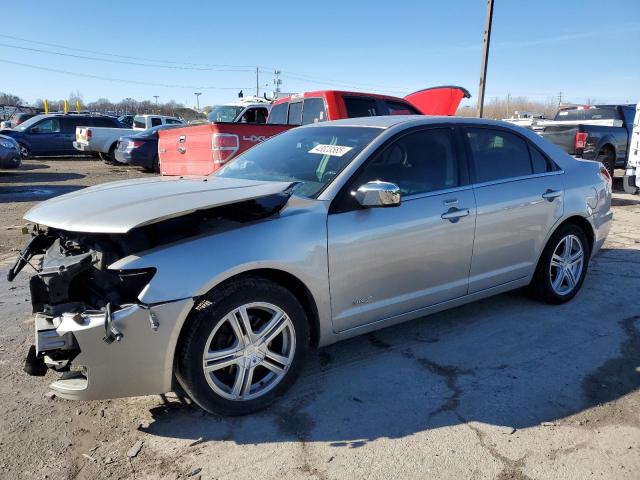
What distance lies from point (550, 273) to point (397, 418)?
238cm

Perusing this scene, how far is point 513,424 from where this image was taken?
9.40 ft

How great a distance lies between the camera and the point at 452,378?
132 inches

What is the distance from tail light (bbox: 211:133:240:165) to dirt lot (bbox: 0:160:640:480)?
324 cm

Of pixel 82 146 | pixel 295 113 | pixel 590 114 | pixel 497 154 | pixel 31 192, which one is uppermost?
pixel 590 114

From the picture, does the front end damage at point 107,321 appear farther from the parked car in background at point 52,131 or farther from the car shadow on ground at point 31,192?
the parked car in background at point 52,131

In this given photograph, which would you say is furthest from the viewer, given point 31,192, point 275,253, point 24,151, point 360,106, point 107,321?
point 24,151

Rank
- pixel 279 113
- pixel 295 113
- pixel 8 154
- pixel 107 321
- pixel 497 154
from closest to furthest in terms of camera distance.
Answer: pixel 107 321 < pixel 497 154 < pixel 295 113 < pixel 279 113 < pixel 8 154

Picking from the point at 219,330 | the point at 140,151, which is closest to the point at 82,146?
the point at 140,151

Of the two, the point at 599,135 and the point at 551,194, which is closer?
the point at 551,194

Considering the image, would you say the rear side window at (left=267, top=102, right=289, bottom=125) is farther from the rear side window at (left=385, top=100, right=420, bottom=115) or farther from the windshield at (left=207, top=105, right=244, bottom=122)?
the windshield at (left=207, top=105, right=244, bottom=122)

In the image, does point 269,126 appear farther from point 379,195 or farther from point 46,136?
point 46,136

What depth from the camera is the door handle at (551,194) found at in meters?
4.32

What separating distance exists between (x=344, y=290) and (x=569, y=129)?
33.0ft

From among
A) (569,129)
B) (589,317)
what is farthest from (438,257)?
(569,129)
